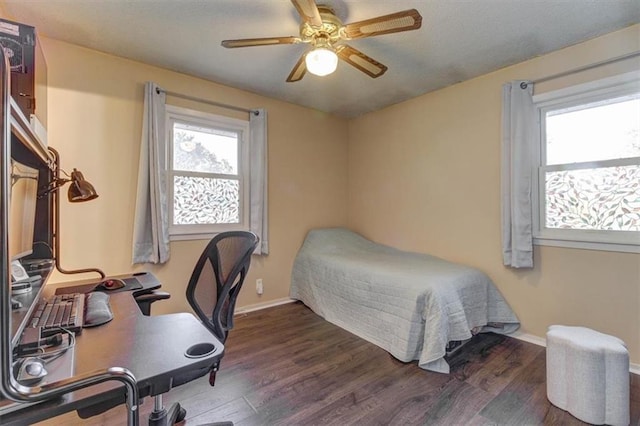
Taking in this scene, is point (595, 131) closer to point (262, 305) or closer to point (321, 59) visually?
point (321, 59)

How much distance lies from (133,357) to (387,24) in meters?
1.89

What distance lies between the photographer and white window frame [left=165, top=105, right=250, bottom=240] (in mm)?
2793

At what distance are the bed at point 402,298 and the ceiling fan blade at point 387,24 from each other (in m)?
1.69

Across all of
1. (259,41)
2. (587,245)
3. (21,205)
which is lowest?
(587,245)

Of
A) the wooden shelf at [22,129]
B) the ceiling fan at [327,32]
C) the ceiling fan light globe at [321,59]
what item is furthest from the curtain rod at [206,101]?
the wooden shelf at [22,129]

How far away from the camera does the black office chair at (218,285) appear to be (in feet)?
4.77

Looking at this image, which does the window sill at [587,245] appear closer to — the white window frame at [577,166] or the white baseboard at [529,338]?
the white window frame at [577,166]

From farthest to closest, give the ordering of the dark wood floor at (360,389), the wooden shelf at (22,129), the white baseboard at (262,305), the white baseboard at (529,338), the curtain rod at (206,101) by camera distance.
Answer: the white baseboard at (262,305) < the curtain rod at (206,101) < the white baseboard at (529,338) < the dark wood floor at (360,389) < the wooden shelf at (22,129)

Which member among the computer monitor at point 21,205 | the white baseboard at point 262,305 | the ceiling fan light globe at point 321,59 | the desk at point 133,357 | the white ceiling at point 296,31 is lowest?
the white baseboard at point 262,305

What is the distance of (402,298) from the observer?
2.23 meters

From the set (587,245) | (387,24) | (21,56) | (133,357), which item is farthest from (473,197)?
(21,56)

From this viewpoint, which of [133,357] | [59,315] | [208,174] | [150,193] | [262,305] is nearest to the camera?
[133,357]

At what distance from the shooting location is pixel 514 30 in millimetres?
2115

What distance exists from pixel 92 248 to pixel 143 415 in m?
1.48
